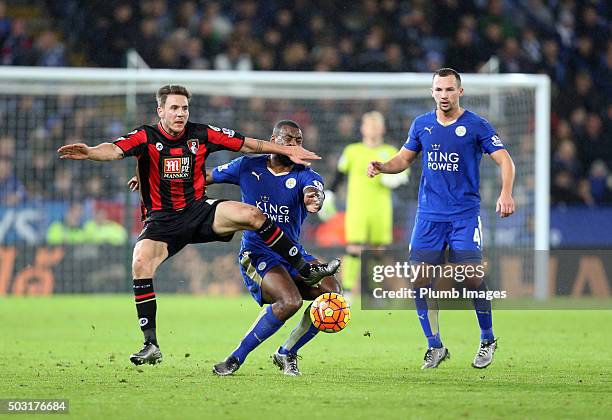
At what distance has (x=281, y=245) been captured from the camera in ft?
23.2

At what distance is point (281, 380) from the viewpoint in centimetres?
686

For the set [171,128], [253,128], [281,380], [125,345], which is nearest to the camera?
[281,380]

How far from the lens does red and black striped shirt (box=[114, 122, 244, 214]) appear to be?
746 centimetres

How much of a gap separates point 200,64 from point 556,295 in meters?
7.62

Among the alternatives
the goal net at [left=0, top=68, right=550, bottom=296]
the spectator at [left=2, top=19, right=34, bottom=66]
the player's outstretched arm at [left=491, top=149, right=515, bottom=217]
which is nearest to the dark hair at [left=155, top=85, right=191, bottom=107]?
the player's outstretched arm at [left=491, top=149, right=515, bottom=217]

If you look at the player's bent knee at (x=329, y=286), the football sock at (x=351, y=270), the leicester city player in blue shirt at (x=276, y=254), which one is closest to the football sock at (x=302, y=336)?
the leicester city player in blue shirt at (x=276, y=254)

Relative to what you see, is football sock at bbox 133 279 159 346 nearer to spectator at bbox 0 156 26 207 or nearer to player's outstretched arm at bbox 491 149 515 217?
player's outstretched arm at bbox 491 149 515 217

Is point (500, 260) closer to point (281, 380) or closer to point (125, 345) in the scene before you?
point (125, 345)

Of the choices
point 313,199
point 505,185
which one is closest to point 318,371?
point 313,199

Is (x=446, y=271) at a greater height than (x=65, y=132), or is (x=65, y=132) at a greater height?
(x=65, y=132)

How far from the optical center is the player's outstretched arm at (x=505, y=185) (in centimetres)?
745

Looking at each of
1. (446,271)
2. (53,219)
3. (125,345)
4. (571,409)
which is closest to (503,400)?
(571,409)

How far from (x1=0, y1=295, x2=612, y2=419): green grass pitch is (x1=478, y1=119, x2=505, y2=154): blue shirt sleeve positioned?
1.52m

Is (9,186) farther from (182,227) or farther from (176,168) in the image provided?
(182,227)
